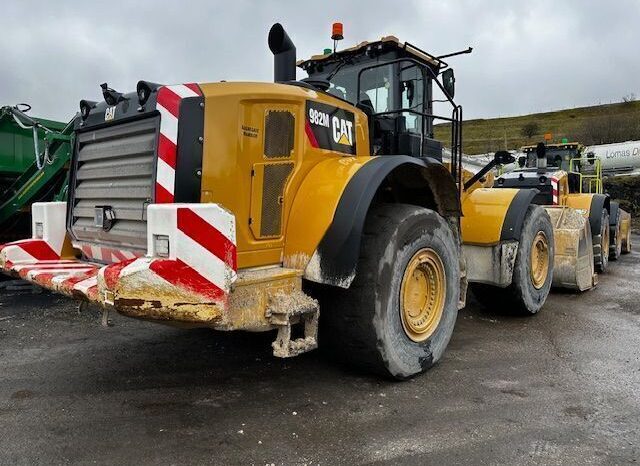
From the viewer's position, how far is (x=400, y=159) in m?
3.58

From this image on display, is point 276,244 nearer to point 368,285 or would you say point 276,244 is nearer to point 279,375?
point 368,285

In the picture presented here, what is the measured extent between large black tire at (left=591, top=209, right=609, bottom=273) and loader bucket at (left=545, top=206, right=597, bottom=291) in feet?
5.73

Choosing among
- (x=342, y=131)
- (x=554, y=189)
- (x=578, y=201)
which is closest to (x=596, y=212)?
(x=578, y=201)

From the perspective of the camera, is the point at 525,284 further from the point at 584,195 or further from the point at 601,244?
the point at 584,195

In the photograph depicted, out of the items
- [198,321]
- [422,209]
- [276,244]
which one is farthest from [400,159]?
[198,321]

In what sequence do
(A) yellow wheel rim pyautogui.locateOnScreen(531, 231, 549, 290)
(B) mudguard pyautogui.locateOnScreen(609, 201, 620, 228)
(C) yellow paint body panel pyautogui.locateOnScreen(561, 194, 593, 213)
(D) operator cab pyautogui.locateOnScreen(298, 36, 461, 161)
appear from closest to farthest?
(D) operator cab pyautogui.locateOnScreen(298, 36, 461, 161)
(A) yellow wheel rim pyautogui.locateOnScreen(531, 231, 549, 290)
(C) yellow paint body panel pyautogui.locateOnScreen(561, 194, 593, 213)
(B) mudguard pyautogui.locateOnScreen(609, 201, 620, 228)

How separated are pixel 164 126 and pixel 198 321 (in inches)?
43.5

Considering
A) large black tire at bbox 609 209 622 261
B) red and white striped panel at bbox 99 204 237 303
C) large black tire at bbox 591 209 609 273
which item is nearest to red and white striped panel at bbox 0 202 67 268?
red and white striped panel at bbox 99 204 237 303

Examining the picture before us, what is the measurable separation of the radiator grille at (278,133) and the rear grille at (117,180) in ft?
2.08

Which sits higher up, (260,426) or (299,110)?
(299,110)

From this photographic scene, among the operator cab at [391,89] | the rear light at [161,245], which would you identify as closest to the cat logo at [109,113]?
the rear light at [161,245]

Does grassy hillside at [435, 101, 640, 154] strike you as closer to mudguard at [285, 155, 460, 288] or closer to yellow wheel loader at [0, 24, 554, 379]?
yellow wheel loader at [0, 24, 554, 379]

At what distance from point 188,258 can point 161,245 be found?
0.18 metres

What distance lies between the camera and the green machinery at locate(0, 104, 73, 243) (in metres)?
6.05
